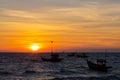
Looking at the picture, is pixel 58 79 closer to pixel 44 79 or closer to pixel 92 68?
pixel 44 79

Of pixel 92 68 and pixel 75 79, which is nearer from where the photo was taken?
A: pixel 75 79

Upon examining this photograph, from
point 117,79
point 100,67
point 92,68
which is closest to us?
point 117,79

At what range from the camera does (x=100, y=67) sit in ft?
200

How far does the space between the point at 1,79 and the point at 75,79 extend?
1134 cm

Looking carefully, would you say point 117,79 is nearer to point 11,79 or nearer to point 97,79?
point 97,79

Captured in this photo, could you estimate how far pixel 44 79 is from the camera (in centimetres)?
4728

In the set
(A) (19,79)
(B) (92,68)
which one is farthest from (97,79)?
Result: (B) (92,68)

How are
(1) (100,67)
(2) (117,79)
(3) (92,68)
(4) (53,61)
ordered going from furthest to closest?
1. (4) (53,61)
2. (3) (92,68)
3. (1) (100,67)
4. (2) (117,79)

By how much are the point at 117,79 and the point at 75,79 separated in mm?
6383

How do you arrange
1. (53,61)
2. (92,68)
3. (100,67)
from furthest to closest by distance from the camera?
(53,61)
(92,68)
(100,67)

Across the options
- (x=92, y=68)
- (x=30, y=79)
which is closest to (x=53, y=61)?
(x=92, y=68)

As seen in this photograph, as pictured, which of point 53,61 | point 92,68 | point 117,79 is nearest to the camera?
point 117,79

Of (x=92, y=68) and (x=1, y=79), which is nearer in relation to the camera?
(x=1, y=79)

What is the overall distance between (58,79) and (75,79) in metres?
2.62
